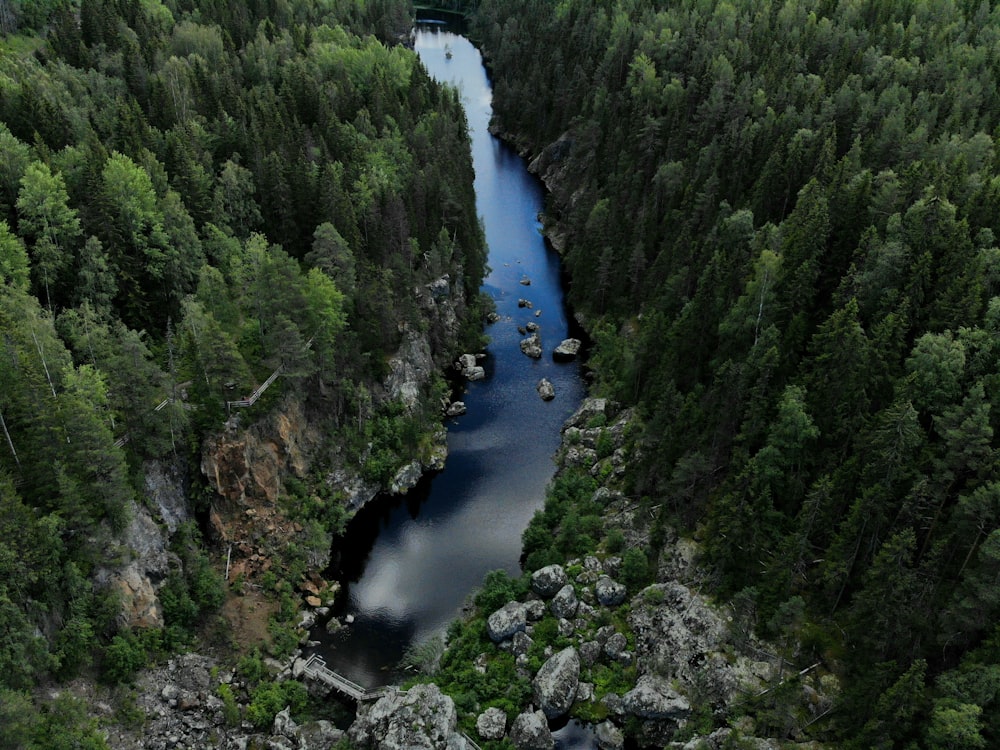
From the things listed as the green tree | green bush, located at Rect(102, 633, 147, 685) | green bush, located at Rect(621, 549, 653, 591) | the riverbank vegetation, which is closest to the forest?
green bush, located at Rect(102, 633, 147, 685)

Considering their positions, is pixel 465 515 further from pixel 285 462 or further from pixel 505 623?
pixel 285 462

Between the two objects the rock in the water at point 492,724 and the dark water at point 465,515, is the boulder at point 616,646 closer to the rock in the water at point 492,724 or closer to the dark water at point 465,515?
the dark water at point 465,515

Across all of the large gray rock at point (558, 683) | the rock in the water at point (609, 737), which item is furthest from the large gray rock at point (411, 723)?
the rock in the water at point (609, 737)

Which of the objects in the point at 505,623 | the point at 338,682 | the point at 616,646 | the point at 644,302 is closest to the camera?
the point at 338,682

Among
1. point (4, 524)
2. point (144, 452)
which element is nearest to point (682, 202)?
point (144, 452)

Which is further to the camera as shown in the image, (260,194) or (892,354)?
(260,194)

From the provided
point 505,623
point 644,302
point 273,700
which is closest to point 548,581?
point 505,623

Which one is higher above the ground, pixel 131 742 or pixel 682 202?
pixel 682 202

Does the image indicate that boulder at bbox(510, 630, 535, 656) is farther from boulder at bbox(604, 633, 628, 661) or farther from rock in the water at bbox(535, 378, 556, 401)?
rock in the water at bbox(535, 378, 556, 401)

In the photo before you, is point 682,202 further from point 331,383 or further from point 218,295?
point 218,295
